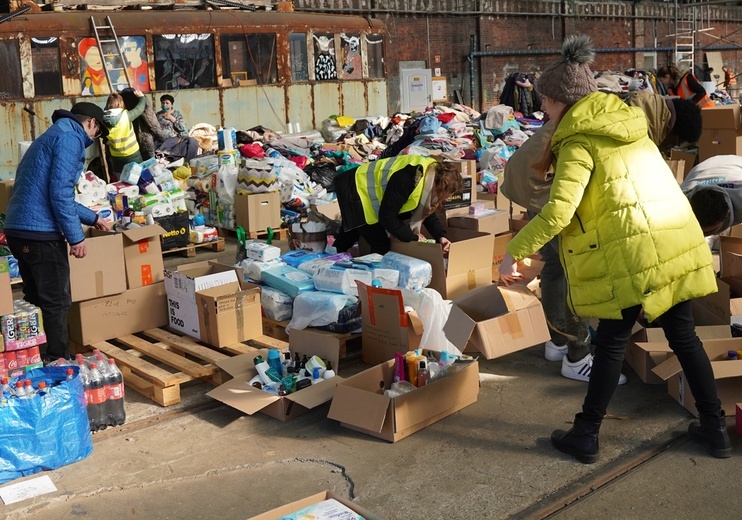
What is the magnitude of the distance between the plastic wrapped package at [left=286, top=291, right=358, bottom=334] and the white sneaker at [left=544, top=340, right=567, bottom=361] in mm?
1178

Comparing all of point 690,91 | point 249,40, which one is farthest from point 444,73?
point 690,91

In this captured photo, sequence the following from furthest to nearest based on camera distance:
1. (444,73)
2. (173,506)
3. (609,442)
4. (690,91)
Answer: (444,73) < (690,91) < (609,442) < (173,506)

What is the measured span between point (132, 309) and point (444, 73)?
58.3 feet

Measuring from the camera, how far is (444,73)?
72.9ft

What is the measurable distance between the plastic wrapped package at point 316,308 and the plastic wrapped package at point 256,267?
0.57 meters

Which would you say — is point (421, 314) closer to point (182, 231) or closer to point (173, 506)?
point (173, 506)

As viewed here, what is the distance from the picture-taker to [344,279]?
5.29 metres

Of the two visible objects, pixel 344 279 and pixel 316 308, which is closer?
pixel 316 308

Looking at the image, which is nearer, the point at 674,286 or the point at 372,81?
the point at 674,286

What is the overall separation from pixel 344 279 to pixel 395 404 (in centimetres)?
154

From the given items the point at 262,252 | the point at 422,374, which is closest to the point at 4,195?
the point at 262,252

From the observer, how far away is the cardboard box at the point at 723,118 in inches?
308

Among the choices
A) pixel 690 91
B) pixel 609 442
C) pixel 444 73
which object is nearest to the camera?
pixel 609 442

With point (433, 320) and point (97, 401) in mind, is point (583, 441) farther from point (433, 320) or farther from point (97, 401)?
point (97, 401)
